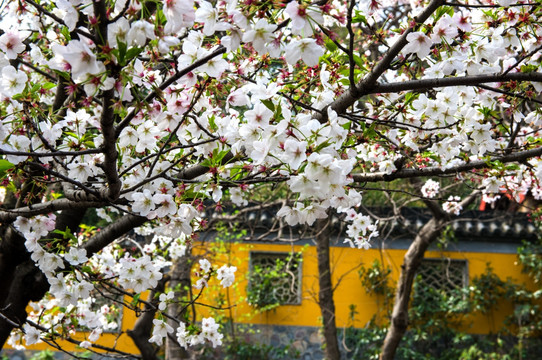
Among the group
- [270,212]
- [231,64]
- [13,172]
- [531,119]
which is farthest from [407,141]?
[270,212]

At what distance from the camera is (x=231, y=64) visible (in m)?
2.53

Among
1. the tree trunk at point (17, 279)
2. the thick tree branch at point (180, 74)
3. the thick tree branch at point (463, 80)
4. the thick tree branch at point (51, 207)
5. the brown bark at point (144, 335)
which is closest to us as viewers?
the thick tree branch at point (180, 74)

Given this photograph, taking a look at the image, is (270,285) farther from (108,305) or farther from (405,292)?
(405,292)

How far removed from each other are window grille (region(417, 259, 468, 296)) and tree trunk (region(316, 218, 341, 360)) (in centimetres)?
203

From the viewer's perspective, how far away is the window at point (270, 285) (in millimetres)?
7262

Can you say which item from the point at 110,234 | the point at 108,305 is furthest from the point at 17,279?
the point at 108,305

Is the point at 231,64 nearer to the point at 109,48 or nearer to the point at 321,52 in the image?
the point at 321,52

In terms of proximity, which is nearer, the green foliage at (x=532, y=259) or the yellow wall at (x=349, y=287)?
the green foliage at (x=532, y=259)

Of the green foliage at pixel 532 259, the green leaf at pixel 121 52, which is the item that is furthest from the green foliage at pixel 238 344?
the green leaf at pixel 121 52

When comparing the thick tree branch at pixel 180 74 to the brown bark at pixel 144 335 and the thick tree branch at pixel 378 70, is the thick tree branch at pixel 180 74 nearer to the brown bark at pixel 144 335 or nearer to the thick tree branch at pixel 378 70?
the thick tree branch at pixel 378 70

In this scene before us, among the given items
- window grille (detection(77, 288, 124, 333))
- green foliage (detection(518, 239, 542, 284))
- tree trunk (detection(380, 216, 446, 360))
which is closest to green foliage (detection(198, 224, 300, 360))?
window grille (detection(77, 288, 124, 333))

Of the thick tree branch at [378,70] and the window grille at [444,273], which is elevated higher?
the window grille at [444,273]

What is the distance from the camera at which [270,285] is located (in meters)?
7.44

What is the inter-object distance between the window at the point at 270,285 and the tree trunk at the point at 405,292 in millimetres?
1824
